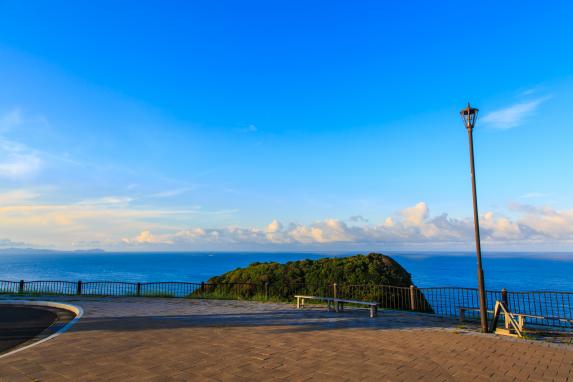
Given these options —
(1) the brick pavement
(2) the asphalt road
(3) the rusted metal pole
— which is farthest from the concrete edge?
(3) the rusted metal pole

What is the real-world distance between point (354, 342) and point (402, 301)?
9.13 m

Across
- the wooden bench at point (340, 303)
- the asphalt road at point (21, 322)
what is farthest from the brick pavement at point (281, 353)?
the asphalt road at point (21, 322)

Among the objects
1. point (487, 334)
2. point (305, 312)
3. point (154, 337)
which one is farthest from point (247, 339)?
point (487, 334)

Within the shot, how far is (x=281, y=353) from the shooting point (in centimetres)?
798

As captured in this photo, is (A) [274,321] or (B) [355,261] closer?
(A) [274,321]

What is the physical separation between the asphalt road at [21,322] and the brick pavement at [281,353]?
0.99 meters

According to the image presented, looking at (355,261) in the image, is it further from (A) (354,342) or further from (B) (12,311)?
(B) (12,311)

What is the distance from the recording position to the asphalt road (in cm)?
939

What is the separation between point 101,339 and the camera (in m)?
9.27

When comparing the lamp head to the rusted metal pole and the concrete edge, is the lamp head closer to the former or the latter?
the rusted metal pole

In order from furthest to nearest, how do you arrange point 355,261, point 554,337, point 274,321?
point 355,261 → point 274,321 → point 554,337

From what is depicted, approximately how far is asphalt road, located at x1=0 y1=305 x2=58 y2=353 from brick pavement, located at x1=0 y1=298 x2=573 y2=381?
3.26 ft

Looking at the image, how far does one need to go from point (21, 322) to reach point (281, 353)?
9.30m

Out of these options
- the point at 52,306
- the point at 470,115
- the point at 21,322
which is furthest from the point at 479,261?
the point at 52,306
